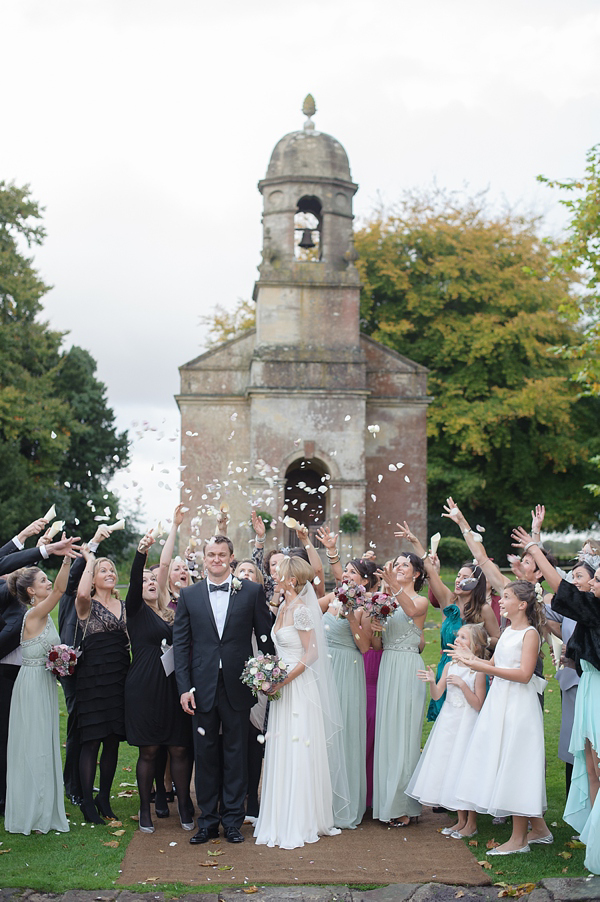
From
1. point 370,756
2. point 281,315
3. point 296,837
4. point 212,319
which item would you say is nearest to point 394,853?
point 296,837

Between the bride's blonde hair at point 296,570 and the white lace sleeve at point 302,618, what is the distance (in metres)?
0.16

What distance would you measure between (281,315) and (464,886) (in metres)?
22.4

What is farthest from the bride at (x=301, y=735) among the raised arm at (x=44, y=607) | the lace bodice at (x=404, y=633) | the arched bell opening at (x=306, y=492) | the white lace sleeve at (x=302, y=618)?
the arched bell opening at (x=306, y=492)

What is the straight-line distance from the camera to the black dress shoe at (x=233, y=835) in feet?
24.6

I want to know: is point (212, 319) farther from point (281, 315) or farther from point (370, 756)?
point (370, 756)

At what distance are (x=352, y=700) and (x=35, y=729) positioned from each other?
8.72 ft

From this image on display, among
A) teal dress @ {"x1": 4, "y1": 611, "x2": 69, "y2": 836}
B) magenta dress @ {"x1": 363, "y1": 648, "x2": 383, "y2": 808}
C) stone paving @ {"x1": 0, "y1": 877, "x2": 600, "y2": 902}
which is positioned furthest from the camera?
magenta dress @ {"x1": 363, "y1": 648, "x2": 383, "y2": 808}

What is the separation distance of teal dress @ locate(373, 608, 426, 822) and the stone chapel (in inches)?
696

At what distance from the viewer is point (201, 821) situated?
7633mm

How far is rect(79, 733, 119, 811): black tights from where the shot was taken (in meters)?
8.06

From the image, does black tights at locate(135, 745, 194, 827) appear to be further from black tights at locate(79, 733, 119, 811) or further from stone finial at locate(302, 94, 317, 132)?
stone finial at locate(302, 94, 317, 132)

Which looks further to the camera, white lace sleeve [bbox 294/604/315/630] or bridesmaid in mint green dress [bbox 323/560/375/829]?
bridesmaid in mint green dress [bbox 323/560/375/829]

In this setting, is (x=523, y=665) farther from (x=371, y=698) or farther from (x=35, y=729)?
(x=35, y=729)

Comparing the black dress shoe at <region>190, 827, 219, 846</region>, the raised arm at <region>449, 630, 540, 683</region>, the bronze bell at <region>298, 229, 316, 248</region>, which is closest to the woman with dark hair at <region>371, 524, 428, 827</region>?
the raised arm at <region>449, 630, 540, 683</region>
